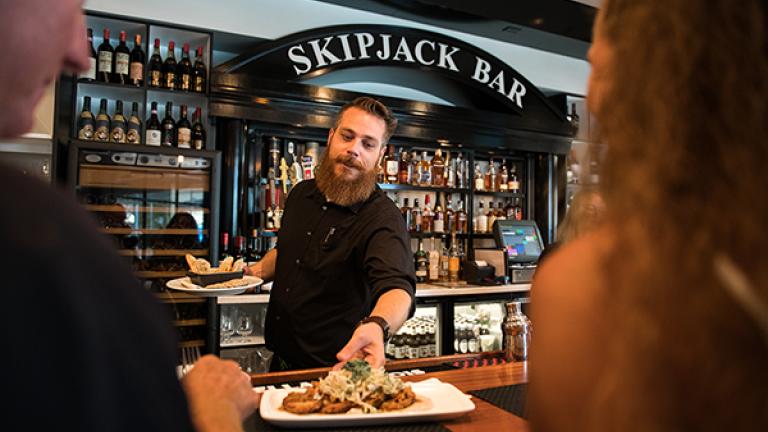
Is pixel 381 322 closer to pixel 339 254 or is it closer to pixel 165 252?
pixel 339 254

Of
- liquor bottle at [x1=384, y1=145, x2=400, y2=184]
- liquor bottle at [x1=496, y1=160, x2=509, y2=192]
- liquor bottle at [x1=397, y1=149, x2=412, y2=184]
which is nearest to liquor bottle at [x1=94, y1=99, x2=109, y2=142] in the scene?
liquor bottle at [x1=384, y1=145, x2=400, y2=184]

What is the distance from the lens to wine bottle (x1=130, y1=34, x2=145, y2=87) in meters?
3.66

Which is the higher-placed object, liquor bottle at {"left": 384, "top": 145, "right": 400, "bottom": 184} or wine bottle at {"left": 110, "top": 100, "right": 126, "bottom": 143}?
wine bottle at {"left": 110, "top": 100, "right": 126, "bottom": 143}

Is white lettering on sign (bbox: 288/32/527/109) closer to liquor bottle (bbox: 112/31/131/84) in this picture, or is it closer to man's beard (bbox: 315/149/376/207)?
liquor bottle (bbox: 112/31/131/84)

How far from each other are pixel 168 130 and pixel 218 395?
3.45 m

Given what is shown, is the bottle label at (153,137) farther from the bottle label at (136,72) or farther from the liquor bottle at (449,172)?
the liquor bottle at (449,172)

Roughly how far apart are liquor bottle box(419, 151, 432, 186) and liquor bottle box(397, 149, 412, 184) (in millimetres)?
115

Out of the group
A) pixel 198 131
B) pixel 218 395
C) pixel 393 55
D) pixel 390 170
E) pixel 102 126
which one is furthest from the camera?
pixel 390 170

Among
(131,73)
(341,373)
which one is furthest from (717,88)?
(131,73)

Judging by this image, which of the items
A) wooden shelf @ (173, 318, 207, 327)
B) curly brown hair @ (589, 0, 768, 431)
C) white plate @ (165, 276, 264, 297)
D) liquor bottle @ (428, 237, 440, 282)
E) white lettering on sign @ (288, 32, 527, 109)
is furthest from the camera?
liquor bottle @ (428, 237, 440, 282)

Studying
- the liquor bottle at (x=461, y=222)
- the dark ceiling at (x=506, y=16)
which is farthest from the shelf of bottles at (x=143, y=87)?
the liquor bottle at (x=461, y=222)

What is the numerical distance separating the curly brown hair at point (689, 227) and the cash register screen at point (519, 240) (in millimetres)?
4188

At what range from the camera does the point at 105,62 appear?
12.0 ft

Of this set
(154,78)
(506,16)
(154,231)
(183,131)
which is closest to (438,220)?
(506,16)
